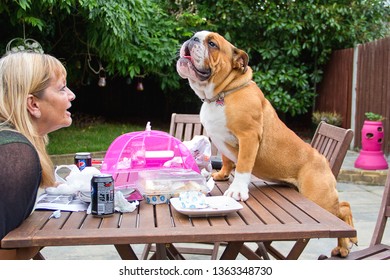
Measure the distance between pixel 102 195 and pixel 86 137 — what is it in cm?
789

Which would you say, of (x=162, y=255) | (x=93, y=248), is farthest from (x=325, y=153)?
(x=93, y=248)

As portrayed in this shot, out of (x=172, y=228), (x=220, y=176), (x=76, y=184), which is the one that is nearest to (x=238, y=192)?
(x=220, y=176)

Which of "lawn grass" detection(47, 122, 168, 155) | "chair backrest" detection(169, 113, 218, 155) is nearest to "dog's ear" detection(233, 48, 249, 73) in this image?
"chair backrest" detection(169, 113, 218, 155)

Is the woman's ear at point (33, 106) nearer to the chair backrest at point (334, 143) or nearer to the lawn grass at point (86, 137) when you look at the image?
the chair backrest at point (334, 143)

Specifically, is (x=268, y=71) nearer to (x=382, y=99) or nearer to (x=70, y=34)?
(x=382, y=99)

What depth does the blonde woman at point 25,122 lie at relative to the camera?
1.81 metres

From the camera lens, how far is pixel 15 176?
1797 millimetres

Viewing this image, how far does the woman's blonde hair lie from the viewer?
1980 millimetres

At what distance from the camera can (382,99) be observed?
8750 millimetres

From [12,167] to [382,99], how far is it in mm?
8141

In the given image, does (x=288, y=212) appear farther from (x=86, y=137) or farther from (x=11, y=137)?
(x=86, y=137)

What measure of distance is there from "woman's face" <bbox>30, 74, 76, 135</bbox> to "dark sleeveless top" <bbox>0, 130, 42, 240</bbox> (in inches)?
9.2

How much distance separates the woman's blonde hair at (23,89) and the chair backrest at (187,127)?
211 centimetres

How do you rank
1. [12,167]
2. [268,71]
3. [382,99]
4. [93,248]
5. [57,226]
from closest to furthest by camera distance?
[12,167] → [57,226] → [93,248] → [382,99] → [268,71]
